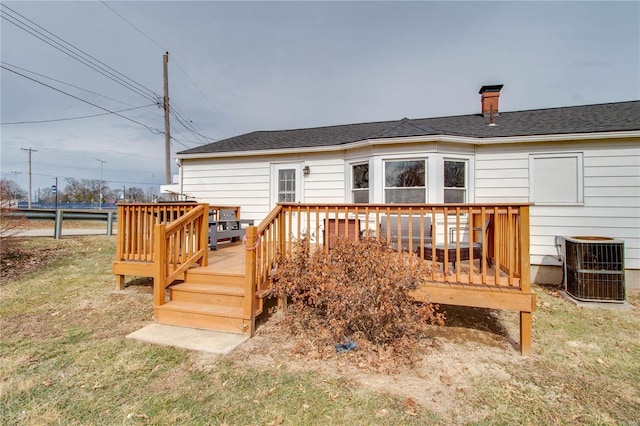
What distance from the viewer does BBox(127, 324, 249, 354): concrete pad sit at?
10.4ft

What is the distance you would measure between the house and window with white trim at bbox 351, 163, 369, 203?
2 cm

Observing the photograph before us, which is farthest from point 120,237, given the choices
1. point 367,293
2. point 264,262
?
point 367,293

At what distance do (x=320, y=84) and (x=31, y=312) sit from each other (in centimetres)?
1474

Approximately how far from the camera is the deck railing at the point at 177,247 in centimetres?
382

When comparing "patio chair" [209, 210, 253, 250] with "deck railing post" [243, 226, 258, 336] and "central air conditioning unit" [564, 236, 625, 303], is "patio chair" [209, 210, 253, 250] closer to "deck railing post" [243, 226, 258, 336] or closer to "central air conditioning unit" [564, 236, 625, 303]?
"deck railing post" [243, 226, 258, 336]

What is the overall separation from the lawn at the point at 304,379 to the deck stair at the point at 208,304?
1.21ft

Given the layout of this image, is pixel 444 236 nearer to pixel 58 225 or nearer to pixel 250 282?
pixel 250 282

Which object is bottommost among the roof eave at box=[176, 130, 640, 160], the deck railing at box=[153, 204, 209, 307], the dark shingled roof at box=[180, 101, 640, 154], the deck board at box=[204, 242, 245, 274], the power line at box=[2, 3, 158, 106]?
the deck board at box=[204, 242, 245, 274]

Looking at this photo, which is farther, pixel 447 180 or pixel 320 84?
pixel 320 84

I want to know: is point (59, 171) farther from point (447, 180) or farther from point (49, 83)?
point (447, 180)

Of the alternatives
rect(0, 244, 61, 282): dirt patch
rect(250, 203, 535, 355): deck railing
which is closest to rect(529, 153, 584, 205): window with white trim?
rect(250, 203, 535, 355): deck railing

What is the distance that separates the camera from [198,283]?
4.30m

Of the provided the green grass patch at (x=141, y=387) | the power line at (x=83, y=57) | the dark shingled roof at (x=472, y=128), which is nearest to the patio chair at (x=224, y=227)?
the dark shingled roof at (x=472, y=128)

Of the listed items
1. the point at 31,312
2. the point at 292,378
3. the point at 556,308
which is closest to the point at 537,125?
the point at 556,308
